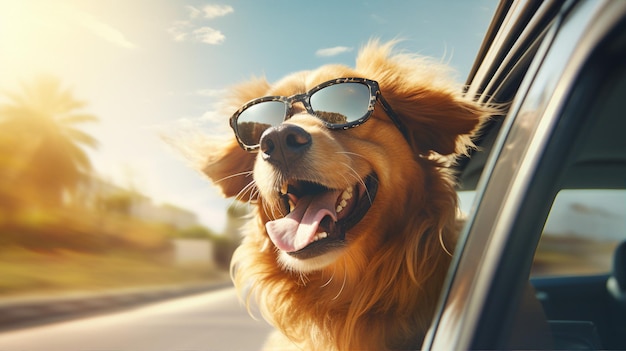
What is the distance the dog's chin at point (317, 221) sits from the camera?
85.8 inches

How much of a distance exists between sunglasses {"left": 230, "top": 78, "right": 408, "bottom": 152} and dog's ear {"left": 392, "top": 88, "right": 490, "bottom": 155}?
0.07 meters

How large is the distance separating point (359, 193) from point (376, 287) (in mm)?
438

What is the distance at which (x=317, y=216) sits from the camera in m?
2.18

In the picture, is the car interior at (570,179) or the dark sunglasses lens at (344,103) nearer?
the car interior at (570,179)

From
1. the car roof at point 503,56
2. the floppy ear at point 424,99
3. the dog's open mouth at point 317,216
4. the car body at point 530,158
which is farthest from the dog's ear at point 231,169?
the car body at point 530,158

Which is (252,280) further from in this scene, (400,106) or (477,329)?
(477,329)

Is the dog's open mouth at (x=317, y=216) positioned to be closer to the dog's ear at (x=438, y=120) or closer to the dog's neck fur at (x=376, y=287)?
the dog's neck fur at (x=376, y=287)

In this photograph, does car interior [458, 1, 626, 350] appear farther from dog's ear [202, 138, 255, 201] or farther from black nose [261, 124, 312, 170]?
dog's ear [202, 138, 255, 201]

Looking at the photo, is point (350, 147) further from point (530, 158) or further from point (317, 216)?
point (530, 158)

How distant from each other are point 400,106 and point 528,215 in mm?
1281

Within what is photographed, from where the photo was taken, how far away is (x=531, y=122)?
4.01 feet

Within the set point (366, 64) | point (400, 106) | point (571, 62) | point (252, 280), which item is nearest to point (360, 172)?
point (400, 106)

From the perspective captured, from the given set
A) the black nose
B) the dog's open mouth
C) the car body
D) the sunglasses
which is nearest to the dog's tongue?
the dog's open mouth

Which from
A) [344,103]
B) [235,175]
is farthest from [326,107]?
[235,175]
